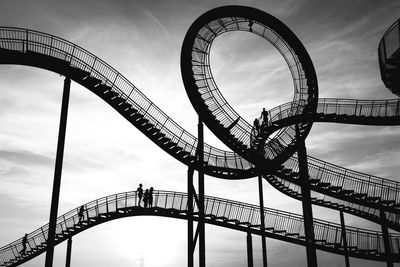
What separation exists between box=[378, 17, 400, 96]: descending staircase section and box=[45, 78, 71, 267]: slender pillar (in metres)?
12.7

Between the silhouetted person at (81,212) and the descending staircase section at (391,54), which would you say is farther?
the silhouetted person at (81,212)

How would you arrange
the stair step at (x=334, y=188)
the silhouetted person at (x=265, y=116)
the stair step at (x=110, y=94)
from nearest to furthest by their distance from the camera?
1. the stair step at (x=110, y=94)
2. the stair step at (x=334, y=188)
3. the silhouetted person at (x=265, y=116)

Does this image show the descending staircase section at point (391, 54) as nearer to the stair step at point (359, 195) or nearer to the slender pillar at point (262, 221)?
the stair step at point (359, 195)

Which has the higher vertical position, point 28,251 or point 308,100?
point 308,100

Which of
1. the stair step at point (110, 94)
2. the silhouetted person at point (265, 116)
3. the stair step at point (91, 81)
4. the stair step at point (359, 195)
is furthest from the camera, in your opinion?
the silhouetted person at point (265, 116)

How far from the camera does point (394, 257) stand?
18438mm

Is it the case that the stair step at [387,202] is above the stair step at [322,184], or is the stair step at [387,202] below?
below

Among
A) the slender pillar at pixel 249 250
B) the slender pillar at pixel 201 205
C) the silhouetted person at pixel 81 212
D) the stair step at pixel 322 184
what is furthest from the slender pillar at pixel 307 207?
the silhouetted person at pixel 81 212

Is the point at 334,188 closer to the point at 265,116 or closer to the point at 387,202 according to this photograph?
the point at 387,202

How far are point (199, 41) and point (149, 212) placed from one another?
9.77 m

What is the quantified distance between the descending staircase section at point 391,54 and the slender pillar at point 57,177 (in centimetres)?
1271

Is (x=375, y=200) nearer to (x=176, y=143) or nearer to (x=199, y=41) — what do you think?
(x=176, y=143)

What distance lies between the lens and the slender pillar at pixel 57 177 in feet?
46.8

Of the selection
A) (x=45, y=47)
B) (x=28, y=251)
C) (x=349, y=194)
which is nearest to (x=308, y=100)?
(x=349, y=194)
